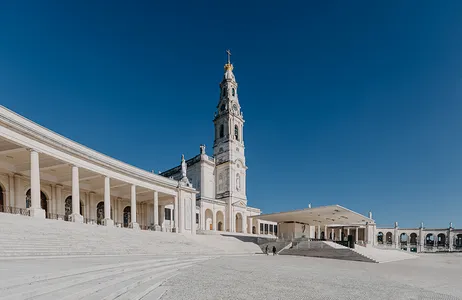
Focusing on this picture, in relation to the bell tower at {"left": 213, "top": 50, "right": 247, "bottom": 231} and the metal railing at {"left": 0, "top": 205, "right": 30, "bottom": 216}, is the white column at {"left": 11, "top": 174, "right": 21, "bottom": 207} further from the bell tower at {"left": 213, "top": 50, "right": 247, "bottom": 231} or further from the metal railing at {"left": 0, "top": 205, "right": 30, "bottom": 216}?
the bell tower at {"left": 213, "top": 50, "right": 247, "bottom": 231}

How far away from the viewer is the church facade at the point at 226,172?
5275 centimetres

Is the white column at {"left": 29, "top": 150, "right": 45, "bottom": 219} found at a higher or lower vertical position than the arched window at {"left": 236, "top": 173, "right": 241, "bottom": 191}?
higher

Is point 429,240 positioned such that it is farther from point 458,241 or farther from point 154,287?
point 154,287

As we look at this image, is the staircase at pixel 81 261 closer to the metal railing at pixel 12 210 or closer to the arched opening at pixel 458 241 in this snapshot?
the metal railing at pixel 12 210

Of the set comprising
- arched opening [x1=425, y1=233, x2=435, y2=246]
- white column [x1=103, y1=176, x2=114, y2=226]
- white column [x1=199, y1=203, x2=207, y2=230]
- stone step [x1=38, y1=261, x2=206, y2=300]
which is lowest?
arched opening [x1=425, y1=233, x2=435, y2=246]

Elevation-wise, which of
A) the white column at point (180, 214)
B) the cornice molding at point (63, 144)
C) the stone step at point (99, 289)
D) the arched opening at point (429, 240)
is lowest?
the arched opening at point (429, 240)

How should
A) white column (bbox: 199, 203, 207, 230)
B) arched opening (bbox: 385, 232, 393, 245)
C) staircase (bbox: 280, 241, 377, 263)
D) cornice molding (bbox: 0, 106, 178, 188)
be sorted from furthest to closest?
arched opening (bbox: 385, 232, 393, 245)
white column (bbox: 199, 203, 207, 230)
staircase (bbox: 280, 241, 377, 263)
cornice molding (bbox: 0, 106, 178, 188)

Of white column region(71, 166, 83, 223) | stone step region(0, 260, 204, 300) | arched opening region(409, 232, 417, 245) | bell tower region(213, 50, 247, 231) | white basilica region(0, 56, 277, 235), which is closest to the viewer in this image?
stone step region(0, 260, 204, 300)

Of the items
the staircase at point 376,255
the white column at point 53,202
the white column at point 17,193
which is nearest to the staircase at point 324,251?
the staircase at point 376,255

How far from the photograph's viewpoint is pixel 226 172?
2172 inches

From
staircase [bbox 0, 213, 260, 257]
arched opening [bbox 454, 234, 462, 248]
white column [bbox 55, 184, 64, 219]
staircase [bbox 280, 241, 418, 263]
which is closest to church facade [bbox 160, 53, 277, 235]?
staircase [bbox 280, 241, 418, 263]

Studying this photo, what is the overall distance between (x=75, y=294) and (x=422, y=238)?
91.5 metres

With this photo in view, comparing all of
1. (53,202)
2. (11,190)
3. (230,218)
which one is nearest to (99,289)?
(11,190)

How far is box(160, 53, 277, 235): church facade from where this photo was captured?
52.8 metres
